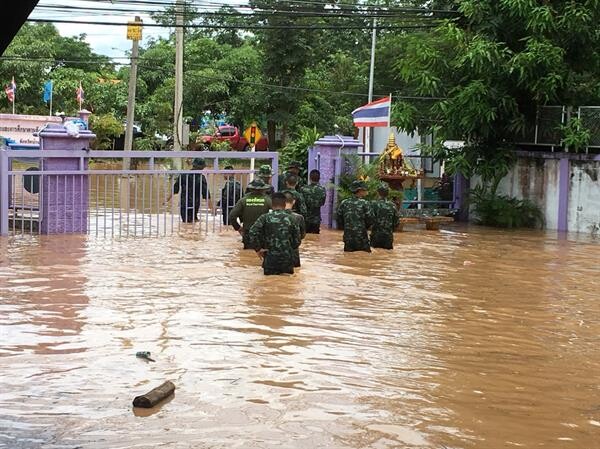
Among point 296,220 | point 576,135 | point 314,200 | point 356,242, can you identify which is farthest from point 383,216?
point 576,135

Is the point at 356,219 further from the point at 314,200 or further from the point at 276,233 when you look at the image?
the point at 276,233

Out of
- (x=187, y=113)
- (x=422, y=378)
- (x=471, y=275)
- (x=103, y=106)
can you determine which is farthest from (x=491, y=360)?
(x=103, y=106)

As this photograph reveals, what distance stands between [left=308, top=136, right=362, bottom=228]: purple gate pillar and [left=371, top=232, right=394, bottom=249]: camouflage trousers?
378 cm

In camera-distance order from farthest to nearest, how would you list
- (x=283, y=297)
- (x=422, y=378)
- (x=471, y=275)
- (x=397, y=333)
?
(x=471, y=275) < (x=283, y=297) < (x=397, y=333) < (x=422, y=378)

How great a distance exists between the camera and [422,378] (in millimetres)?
7496

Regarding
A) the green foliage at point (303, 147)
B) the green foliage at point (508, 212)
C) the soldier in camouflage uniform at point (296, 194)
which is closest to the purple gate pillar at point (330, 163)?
the green foliage at point (303, 147)

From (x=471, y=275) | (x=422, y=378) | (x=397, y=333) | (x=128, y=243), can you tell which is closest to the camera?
(x=422, y=378)

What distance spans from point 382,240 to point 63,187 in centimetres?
577

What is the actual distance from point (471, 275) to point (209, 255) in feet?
13.3

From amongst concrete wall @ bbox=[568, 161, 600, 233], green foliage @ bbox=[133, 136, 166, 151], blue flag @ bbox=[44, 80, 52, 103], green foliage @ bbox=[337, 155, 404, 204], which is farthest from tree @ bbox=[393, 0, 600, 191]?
green foliage @ bbox=[133, 136, 166, 151]

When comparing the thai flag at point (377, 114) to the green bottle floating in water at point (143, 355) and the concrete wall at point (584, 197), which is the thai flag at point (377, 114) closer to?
the concrete wall at point (584, 197)

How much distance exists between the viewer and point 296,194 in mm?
16625

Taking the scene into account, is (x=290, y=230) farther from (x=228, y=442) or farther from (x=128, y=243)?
(x=228, y=442)

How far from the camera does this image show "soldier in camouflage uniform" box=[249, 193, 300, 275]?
11898 millimetres
